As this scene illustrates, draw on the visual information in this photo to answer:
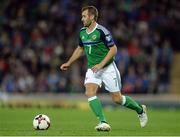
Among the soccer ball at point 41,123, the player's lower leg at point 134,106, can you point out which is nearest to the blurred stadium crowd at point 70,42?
the player's lower leg at point 134,106

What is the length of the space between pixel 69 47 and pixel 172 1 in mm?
4880

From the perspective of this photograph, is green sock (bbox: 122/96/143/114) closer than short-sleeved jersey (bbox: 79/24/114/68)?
No

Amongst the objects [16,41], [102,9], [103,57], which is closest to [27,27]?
[16,41]

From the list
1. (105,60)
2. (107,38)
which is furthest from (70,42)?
(105,60)

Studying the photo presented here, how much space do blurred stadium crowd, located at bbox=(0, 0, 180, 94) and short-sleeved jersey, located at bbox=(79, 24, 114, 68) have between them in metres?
12.8

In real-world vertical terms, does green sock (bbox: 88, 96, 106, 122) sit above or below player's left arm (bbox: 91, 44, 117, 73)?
below

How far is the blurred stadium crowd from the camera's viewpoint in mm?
27688

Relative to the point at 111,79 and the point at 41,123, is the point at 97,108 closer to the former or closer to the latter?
the point at 111,79

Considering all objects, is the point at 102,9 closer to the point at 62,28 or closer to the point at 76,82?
the point at 62,28

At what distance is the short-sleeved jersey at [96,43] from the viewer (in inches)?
563

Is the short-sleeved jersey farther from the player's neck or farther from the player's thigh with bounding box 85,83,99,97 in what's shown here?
the player's thigh with bounding box 85,83,99,97

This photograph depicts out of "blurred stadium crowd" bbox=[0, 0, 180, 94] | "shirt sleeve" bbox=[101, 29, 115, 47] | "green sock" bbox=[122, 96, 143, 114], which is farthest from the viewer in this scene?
"blurred stadium crowd" bbox=[0, 0, 180, 94]

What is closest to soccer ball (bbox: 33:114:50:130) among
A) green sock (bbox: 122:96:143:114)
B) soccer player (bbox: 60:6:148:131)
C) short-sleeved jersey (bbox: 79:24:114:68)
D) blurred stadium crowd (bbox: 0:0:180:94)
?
soccer player (bbox: 60:6:148:131)

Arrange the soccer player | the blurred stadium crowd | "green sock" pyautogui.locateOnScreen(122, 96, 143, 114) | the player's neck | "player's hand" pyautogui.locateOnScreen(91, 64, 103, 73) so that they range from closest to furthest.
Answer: "player's hand" pyautogui.locateOnScreen(91, 64, 103, 73)
the soccer player
the player's neck
"green sock" pyautogui.locateOnScreen(122, 96, 143, 114)
the blurred stadium crowd
